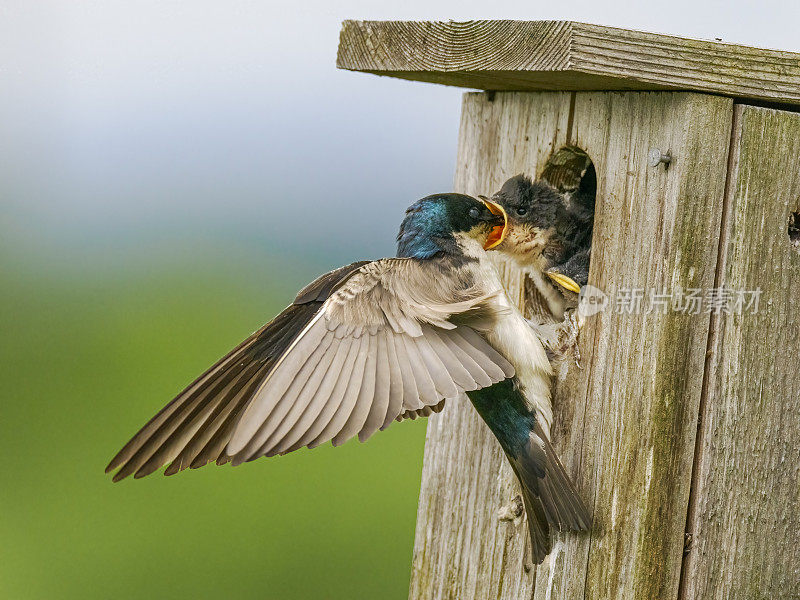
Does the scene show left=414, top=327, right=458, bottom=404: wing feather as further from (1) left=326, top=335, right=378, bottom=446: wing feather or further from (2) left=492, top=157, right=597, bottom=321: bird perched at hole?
(2) left=492, top=157, right=597, bottom=321: bird perched at hole

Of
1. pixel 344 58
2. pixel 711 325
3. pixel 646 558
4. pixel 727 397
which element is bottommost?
pixel 646 558

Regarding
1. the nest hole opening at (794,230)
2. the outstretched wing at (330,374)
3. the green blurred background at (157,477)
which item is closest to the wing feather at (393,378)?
the outstretched wing at (330,374)

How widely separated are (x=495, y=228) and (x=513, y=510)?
0.57 metres

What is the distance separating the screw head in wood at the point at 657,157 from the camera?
1771mm

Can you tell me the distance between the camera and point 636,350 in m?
1.82

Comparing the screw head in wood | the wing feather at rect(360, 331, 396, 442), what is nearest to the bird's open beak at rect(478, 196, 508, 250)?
the screw head in wood

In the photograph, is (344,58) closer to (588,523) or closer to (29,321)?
(588,523)

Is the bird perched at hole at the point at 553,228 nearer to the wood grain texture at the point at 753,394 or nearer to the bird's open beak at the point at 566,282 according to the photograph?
the bird's open beak at the point at 566,282

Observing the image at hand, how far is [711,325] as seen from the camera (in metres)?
1.80

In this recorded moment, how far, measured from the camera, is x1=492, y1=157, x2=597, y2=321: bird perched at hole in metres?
2.17

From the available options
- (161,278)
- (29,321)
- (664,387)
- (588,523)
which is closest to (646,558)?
(588,523)

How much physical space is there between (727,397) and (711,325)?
0.13 m

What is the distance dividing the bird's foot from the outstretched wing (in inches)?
15.9

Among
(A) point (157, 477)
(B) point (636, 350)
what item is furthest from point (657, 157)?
(A) point (157, 477)
